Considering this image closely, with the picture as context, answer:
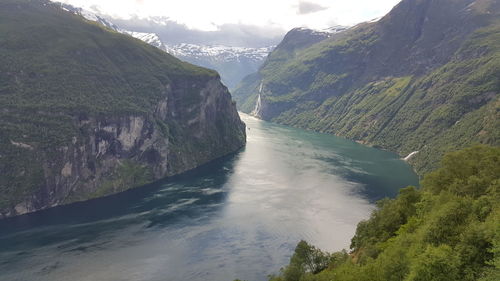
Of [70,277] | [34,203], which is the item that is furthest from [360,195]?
[34,203]

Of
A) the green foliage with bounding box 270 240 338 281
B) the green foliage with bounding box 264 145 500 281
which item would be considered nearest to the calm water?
the green foliage with bounding box 270 240 338 281

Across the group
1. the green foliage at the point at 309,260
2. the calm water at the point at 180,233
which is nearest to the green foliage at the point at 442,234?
the green foliage at the point at 309,260

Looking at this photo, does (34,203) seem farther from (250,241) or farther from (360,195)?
(360,195)

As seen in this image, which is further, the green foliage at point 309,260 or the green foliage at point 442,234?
the green foliage at point 309,260

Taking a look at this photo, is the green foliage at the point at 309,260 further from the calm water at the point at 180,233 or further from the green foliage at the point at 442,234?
the calm water at the point at 180,233

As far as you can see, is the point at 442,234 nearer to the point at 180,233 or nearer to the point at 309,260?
the point at 309,260

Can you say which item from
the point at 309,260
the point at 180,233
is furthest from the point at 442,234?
the point at 180,233
